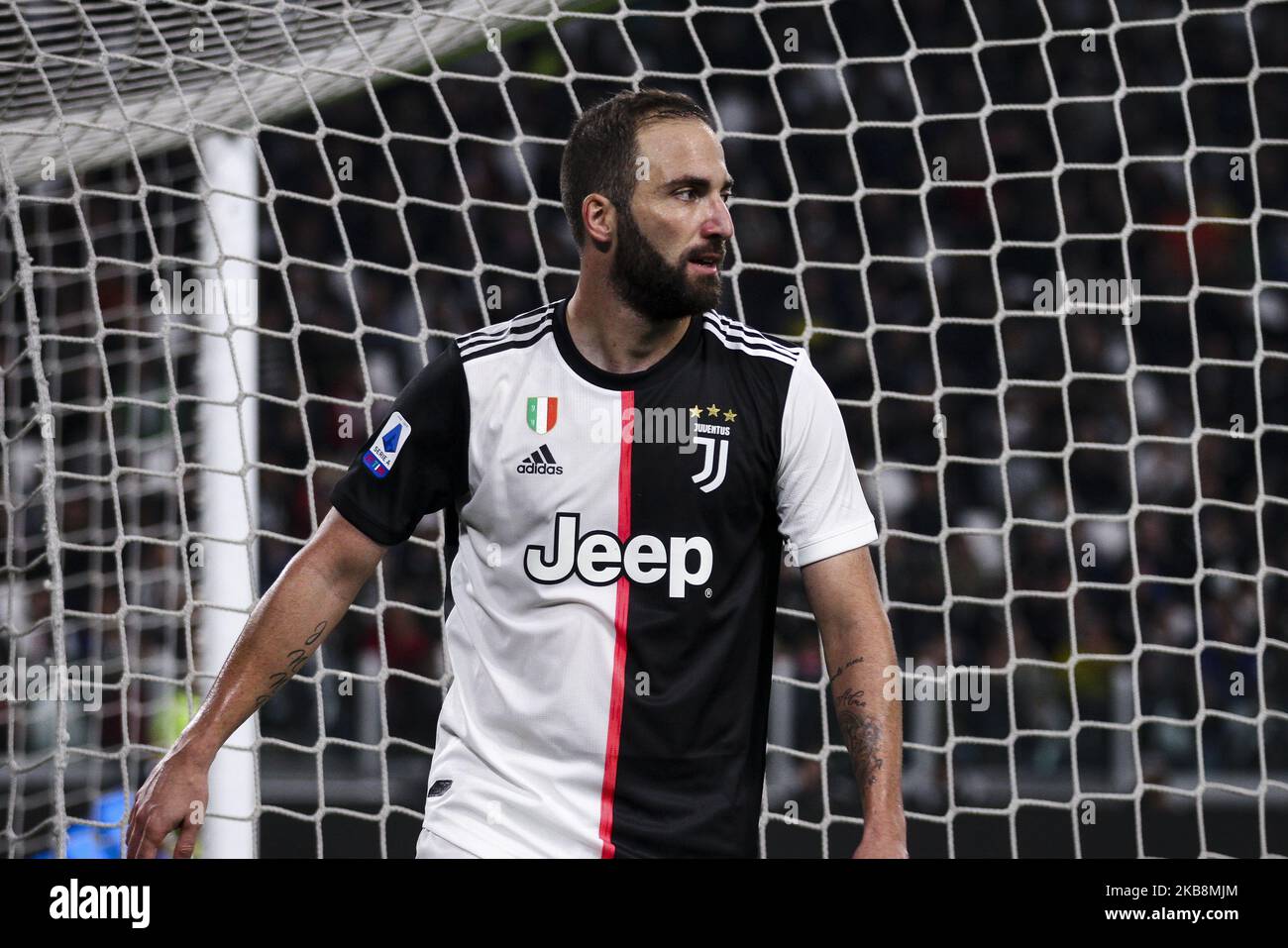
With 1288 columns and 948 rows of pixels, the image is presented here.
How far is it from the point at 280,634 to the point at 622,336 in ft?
2.23

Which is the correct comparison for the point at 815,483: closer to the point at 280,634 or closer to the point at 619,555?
the point at 619,555

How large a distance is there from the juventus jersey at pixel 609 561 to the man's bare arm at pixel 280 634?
0.17 feet

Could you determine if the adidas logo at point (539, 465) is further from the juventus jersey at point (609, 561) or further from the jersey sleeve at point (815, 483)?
the jersey sleeve at point (815, 483)

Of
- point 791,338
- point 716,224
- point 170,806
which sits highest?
point 791,338

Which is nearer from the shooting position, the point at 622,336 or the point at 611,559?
the point at 611,559

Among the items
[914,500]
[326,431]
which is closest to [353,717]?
[326,431]

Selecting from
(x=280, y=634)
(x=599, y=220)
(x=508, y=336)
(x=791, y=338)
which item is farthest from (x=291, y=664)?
(x=791, y=338)

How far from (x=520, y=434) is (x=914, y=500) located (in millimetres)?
4439

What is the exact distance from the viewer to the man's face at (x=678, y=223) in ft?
7.18

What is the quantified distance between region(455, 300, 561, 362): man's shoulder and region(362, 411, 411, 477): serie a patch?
141 mm

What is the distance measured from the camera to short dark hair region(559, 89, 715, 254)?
226cm

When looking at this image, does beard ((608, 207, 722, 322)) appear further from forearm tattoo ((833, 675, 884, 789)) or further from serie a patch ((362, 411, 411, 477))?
forearm tattoo ((833, 675, 884, 789))

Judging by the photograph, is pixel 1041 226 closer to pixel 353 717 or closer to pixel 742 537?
pixel 353 717

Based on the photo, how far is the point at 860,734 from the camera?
2.09 metres
